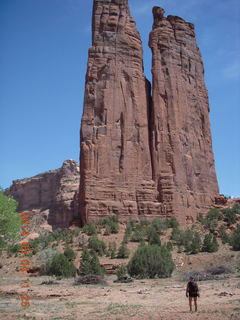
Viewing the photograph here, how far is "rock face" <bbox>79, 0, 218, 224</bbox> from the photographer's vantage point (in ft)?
121

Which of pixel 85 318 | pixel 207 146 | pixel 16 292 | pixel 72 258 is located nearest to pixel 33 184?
pixel 207 146

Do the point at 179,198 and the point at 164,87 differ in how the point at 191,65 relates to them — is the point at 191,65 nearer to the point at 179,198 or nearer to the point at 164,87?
the point at 164,87

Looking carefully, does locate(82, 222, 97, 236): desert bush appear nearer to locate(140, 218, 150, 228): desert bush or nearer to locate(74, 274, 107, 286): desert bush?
locate(140, 218, 150, 228): desert bush

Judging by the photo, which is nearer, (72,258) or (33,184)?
(72,258)

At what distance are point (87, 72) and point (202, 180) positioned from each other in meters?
16.7

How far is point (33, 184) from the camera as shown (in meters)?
89.1

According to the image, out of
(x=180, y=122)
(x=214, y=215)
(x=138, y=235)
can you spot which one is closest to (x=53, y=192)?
(x=180, y=122)

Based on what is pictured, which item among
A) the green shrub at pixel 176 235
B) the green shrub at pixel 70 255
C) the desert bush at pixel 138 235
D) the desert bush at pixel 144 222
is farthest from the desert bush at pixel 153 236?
the green shrub at pixel 70 255

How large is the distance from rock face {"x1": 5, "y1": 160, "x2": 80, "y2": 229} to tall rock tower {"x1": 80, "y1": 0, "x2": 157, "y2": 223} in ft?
117

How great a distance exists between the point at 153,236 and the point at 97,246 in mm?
4785

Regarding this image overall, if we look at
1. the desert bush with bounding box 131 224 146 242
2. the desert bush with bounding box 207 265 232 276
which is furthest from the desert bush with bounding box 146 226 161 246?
the desert bush with bounding box 207 265 232 276

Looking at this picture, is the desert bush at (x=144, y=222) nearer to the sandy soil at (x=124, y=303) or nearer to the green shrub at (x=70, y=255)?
the green shrub at (x=70, y=255)

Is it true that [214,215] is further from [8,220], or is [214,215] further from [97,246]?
[8,220]

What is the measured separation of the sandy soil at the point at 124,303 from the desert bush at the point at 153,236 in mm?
12829
